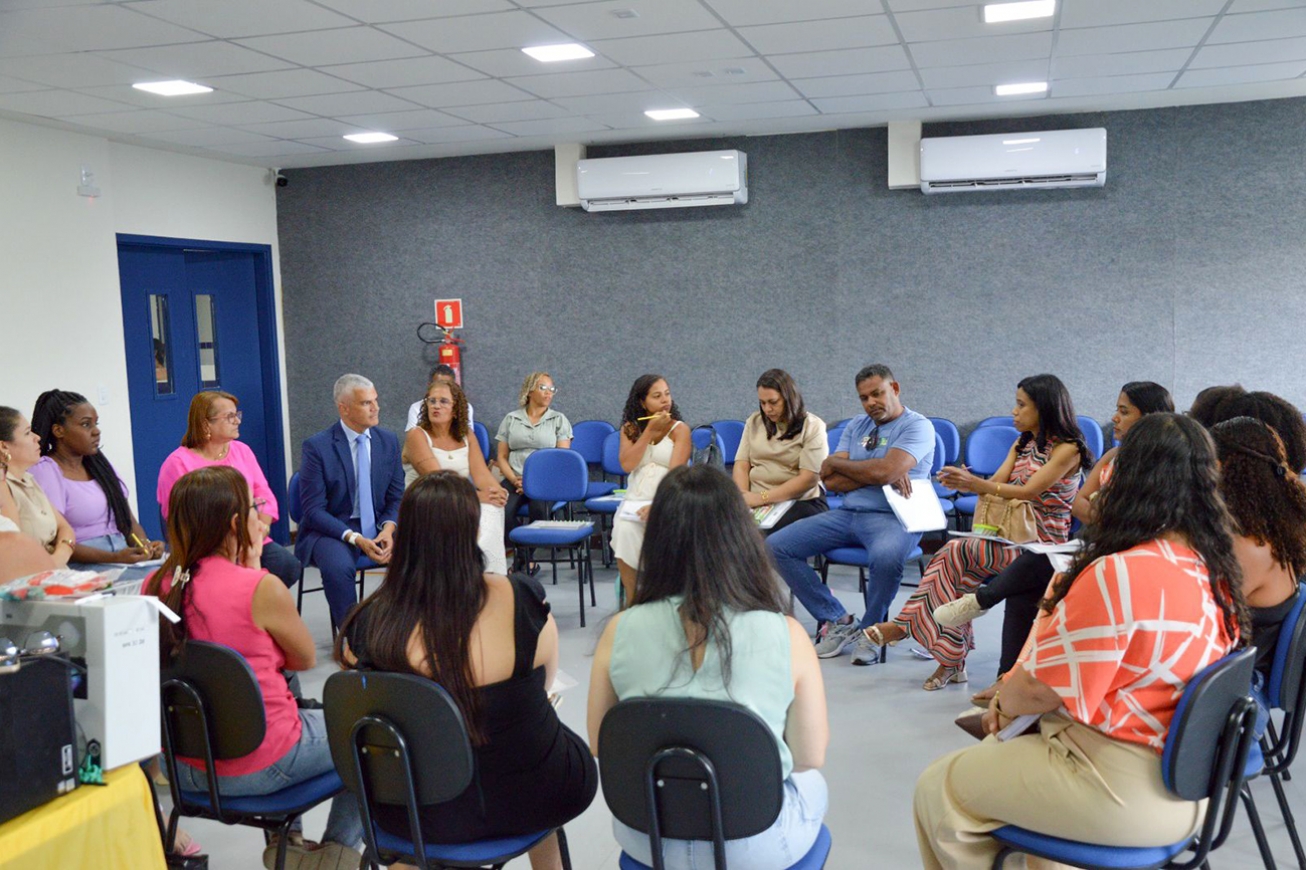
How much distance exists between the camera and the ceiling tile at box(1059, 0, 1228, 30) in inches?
157

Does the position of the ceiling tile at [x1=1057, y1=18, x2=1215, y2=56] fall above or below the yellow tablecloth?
above

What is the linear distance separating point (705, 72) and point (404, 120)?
1948 millimetres

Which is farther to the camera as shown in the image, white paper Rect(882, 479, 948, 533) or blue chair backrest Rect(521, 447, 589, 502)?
blue chair backrest Rect(521, 447, 589, 502)

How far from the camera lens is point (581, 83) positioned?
5152mm

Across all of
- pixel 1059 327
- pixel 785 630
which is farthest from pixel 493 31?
pixel 1059 327

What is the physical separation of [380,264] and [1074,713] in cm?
659

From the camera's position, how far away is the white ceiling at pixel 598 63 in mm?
3961

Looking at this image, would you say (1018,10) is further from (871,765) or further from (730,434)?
(730,434)

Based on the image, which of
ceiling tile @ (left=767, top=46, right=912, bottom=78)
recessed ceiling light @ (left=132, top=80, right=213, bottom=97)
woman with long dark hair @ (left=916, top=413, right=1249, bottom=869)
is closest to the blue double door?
recessed ceiling light @ (left=132, top=80, right=213, bottom=97)

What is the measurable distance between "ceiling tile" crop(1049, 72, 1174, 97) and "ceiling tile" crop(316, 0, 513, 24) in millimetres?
3132

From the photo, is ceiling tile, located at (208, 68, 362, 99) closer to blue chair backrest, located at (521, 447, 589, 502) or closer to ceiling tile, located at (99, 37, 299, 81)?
ceiling tile, located at (99, 37, 299, 81)

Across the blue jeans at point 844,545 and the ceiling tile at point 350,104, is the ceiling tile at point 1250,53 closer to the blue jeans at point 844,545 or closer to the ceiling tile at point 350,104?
the blue jeans at point 844,545

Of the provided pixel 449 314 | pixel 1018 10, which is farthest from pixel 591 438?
pixel 1018 10

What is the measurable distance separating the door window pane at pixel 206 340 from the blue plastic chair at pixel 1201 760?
6.80m
